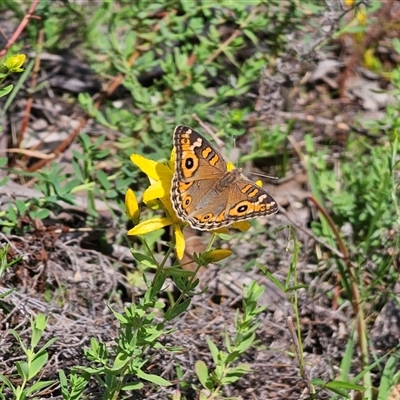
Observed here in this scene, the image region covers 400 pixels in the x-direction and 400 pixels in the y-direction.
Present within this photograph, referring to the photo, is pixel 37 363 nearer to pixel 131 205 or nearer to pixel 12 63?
pixel 131 205

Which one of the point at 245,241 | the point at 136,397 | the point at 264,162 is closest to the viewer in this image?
the point at 136,397

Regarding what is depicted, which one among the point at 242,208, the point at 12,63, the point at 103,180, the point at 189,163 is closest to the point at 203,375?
the point at 242,208

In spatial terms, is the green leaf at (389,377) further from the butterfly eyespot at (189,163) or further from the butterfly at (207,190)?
the butterfly eyespot at (189,163)

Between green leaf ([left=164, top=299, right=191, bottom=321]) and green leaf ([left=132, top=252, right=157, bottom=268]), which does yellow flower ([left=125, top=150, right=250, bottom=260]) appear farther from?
green leaf ([left=164, top=299, right=191, bottom=321])

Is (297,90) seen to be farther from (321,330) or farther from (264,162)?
(321,330)

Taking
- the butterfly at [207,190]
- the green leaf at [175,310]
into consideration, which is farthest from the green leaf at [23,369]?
the butterfly at [207,190]

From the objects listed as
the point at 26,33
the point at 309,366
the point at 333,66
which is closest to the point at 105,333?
the point at 309,366

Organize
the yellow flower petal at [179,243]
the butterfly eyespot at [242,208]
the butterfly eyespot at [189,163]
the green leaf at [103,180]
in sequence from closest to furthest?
the yellow flower petal at [179,243], the butterfly eyespot at [242,208], the butterfly eyespot at [189,163], the green leaf at [103,180]
